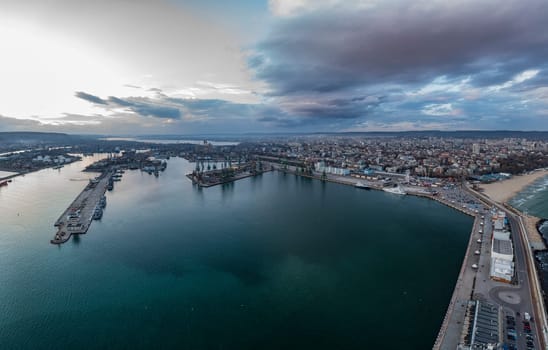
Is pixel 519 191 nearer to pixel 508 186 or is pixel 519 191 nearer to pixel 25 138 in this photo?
pixel 508 186

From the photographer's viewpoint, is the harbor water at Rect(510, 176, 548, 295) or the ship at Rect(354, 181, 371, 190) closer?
the harbor water at Rect(510, 176, 548, 295)

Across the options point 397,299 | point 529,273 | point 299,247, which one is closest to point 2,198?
point 299,247

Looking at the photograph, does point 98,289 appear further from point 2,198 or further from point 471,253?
point 2,198

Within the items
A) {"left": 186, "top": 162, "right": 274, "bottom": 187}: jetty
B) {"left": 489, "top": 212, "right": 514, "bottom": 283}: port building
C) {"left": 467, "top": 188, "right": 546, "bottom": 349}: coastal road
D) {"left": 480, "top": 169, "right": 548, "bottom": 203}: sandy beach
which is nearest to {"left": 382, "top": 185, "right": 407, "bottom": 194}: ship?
{"left": 480, "top": 169, "right": 548, "bottom": 203}: sandy beach

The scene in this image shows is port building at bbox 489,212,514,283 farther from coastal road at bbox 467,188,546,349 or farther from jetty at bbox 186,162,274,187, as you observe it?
jetty at bbox 186,162,274,187

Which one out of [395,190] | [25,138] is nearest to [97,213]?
[395,190]
